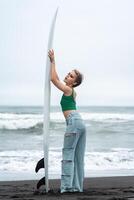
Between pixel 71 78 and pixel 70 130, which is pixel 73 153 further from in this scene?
pixel 71 78

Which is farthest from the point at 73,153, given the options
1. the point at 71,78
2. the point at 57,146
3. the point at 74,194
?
the point at 57,146

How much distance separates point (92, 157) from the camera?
14.3 m

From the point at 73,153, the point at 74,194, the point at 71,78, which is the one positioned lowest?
the point at 74,194

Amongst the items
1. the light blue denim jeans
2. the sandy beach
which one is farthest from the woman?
the sandy beach

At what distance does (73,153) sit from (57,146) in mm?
13488

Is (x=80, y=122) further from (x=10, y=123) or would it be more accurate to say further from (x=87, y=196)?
(x=10, y=123)

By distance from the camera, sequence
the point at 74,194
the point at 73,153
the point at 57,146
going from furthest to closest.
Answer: the point at 57,146, the point at 73,153, the point at 74,194

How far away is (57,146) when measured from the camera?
19.9m

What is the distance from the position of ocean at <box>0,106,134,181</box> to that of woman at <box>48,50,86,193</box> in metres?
3.07

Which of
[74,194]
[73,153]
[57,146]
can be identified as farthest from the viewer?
[57,146]

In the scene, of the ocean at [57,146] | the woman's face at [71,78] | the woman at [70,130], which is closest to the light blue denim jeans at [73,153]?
the woman at [70,130]

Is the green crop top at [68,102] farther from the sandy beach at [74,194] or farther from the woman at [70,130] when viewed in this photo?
the sandy beach at [74,194]

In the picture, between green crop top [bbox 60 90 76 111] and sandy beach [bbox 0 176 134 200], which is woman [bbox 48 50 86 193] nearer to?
green crop top [bbox 60 90 76 111]

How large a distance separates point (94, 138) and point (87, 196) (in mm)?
17970
